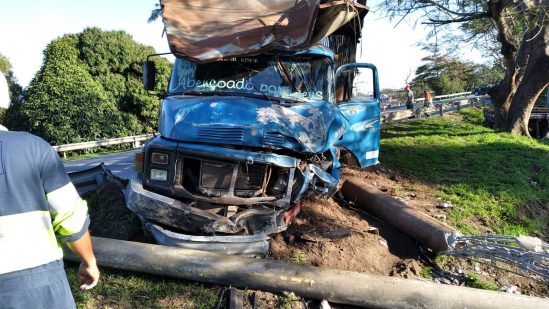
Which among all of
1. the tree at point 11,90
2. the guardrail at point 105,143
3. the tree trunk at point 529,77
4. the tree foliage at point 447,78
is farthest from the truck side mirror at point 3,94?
the tree foliage at point 447,78

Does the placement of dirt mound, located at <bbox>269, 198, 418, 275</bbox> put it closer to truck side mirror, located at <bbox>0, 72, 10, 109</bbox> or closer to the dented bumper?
Answer: the dented bumper

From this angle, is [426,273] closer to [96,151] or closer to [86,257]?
[86,257]

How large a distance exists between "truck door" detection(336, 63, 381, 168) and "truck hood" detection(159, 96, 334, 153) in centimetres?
123

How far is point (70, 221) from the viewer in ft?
7.55

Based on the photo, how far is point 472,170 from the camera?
9.27 m

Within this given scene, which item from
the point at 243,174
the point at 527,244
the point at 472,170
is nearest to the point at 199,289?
the point at 243,174

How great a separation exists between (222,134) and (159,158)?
744 millimetres

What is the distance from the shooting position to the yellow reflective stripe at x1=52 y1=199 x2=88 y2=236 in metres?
2.28

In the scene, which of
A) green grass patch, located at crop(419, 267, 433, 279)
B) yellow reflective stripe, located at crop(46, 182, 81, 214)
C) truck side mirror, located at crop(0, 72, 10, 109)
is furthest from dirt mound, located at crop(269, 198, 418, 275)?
truck side mirror, located at crop(0, 72, 10, 109)

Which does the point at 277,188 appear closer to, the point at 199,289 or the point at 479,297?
the point at 199,289

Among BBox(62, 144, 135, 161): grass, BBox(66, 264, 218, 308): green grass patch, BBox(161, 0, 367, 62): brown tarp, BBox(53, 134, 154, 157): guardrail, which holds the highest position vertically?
BBox(161, 0, 367, 62): brown tarp

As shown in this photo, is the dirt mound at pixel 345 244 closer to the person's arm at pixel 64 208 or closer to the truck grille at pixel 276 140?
the truck grille at pixel 276 140

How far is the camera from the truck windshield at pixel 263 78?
5570 millimetres

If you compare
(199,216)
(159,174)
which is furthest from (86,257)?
(159,174)
